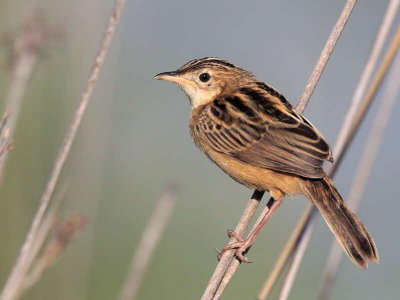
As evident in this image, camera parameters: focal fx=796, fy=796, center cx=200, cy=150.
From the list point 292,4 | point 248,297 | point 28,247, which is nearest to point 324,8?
point 292,4

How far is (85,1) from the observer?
610 centimetres

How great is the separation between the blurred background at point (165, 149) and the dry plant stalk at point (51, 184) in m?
1.58

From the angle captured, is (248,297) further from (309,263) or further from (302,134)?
(302,134)

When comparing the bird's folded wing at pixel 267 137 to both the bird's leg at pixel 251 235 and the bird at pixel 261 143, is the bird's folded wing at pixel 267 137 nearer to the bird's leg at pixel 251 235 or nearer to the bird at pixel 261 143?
the bird at pixel 261 143

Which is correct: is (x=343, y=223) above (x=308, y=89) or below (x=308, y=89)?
below

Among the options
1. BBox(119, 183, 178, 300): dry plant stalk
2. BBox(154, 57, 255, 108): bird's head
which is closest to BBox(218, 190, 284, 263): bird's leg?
BBox(119, 183, 178, 300): dry plant stalk

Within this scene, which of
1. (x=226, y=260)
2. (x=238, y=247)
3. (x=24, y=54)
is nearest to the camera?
(x=226, y=260)

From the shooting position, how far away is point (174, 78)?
550 centimetres

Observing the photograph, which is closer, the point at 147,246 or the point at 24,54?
the point at 24,54

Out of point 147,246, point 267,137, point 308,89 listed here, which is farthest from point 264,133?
point 147,246

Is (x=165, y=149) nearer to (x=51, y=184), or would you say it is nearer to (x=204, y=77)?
(x=204, y=77)

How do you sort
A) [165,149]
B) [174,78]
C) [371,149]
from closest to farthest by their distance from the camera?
[371,149], [174,78], [165,149]

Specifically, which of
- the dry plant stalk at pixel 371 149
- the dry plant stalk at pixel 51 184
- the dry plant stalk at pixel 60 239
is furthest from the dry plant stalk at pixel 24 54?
the dry plant stalk at pixel 371 149

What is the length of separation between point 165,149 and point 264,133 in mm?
4524
